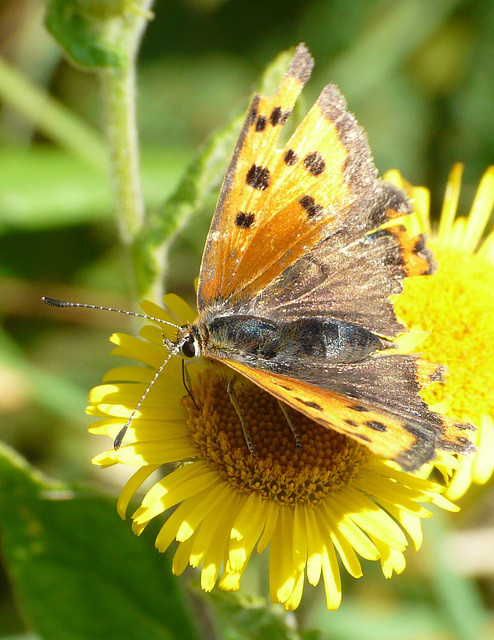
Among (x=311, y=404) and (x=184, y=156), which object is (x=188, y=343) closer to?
(x=311, y=404)

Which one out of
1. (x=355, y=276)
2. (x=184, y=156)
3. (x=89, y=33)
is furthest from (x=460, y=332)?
(x=184, y=156)

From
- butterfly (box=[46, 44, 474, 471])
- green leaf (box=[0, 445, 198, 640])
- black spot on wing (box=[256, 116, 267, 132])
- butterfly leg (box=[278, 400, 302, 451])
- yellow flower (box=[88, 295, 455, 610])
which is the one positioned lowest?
green leaf (box=[0, 445, 198, 640])

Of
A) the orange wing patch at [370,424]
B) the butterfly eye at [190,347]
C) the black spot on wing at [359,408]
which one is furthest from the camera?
the butterfly eye at [190,347]

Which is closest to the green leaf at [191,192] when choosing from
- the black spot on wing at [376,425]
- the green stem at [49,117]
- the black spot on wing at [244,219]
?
the black spot on wing at [244,219]

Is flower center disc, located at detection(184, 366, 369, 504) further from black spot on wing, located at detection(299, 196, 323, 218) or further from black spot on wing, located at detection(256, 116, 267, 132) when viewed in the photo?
black spot on wing, located at detection(256, 116, 267, 132)

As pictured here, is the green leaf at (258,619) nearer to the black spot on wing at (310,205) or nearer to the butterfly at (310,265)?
the butterfly at (310,265)

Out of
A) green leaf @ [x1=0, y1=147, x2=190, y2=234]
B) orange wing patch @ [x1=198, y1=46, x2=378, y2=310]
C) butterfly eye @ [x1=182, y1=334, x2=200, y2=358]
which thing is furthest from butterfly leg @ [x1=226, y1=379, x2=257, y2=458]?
green leaf @ [x1=0, y1=147, x2=190, y2=234]
